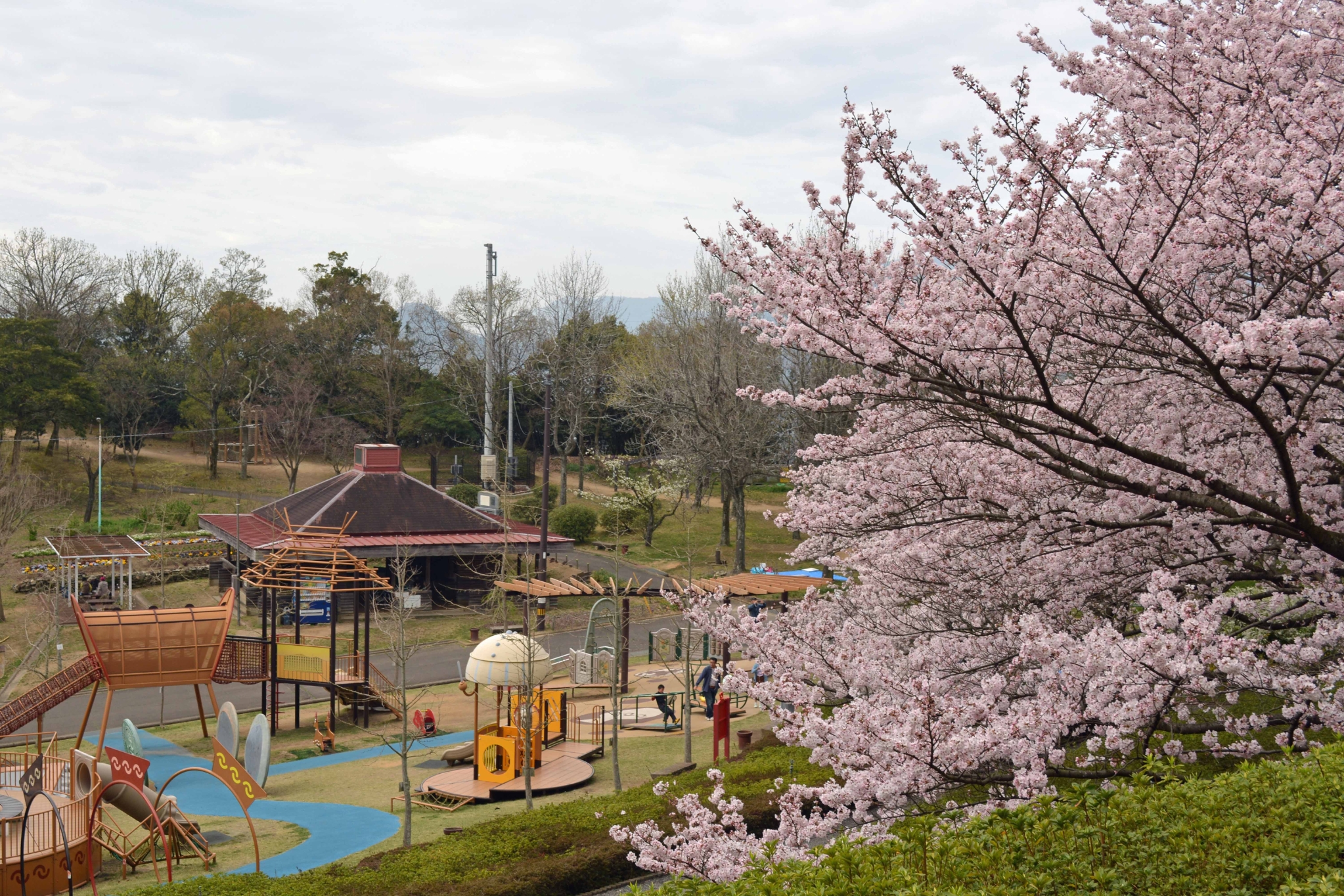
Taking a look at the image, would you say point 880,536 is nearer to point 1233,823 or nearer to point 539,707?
point 1233,823

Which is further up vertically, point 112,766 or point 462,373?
point 462,373

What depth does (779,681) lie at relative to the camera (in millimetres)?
7156

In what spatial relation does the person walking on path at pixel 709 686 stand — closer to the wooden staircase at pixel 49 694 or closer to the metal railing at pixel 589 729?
the metal railing at pixel 589 729

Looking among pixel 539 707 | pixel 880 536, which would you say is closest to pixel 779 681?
pixel 880 536

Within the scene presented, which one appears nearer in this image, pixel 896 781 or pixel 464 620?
pixel 896 781

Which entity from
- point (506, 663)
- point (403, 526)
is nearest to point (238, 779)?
point (506, 663)

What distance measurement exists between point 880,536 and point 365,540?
2372 centimetres

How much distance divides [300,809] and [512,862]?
21.0 ft

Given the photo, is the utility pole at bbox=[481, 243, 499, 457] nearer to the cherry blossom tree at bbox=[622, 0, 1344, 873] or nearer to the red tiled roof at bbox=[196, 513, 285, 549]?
Result: the red tiled roof at bbox=[196, 513, 285, 549]

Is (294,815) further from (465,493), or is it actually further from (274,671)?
(465,493)

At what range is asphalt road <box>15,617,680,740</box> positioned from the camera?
21406mm

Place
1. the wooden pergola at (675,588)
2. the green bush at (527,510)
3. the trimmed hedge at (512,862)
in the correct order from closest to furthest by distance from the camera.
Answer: the trimmed hedge at (512,862) → the wooden pergola at (675,588) → the green bush at (527,510)

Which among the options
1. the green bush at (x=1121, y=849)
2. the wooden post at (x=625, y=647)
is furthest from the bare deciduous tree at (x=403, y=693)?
the green bush at (x=1121, y=849)

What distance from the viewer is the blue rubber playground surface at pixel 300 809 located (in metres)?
13.6
